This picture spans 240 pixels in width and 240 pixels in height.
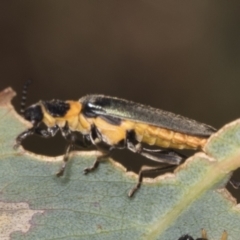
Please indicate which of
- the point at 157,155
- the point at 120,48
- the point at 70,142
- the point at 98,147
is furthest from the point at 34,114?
the point at 120,48

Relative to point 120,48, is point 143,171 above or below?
above

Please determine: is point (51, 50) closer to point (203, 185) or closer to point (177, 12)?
point (177, 12)

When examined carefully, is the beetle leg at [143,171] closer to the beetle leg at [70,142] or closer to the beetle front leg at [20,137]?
the beetle leg at [70,142]

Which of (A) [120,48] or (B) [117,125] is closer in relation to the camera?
(B) [117,125]

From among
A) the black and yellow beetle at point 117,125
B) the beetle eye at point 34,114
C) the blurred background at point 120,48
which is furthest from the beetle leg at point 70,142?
the blurred background at point 120,48

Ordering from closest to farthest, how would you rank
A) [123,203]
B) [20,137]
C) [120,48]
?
[123,203] → [20,137] → [120,48]

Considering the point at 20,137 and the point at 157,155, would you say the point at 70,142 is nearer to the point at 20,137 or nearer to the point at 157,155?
the point at 20,137

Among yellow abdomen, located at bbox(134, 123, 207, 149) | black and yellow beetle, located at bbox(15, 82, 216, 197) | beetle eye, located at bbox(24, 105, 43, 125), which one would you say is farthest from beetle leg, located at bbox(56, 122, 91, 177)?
yellow abdomen, located at bbox(134, 123, 207, 149)
